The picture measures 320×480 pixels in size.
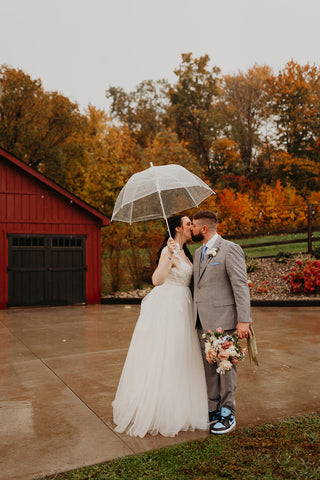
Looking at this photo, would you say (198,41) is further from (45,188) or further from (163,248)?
(163,248)

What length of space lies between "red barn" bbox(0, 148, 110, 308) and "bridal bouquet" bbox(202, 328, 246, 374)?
10065 mm

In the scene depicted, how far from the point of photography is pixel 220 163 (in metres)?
30.0

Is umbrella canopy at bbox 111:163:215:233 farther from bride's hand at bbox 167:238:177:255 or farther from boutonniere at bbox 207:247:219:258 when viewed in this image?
boutonniere at bbox 207:247:219:258

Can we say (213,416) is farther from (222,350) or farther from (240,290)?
(240,290)

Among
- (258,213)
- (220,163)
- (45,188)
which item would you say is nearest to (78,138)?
(220,163)

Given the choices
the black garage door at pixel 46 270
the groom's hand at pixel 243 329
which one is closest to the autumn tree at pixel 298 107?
the black garage door at pixel 46 270

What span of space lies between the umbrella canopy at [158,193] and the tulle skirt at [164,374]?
761 mm

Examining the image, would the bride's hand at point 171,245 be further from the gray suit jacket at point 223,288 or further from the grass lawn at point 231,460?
the grass lawn at point 231,460

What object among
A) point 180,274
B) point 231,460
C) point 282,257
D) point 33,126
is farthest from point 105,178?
point 231,460

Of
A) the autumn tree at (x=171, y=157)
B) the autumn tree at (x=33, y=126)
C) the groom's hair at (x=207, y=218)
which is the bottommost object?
the groom's hair at (x=207, y=218)

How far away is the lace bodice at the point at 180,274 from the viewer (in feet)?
12.4

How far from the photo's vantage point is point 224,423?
3463 millimetres

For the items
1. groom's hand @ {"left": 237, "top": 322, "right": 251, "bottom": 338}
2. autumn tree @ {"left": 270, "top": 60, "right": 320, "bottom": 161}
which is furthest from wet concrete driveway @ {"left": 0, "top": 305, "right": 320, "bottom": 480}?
autumn tree @ {"left": 270, "top": 60, "right": 320, "bottom": 161}

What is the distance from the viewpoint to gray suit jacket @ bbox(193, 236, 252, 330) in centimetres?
344
